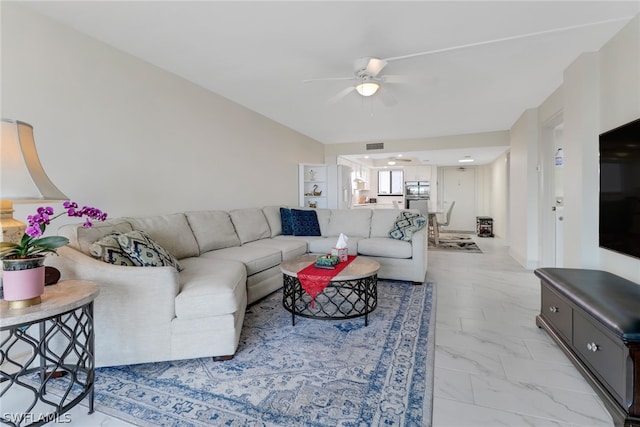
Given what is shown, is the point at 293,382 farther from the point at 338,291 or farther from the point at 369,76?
the point at 369,76

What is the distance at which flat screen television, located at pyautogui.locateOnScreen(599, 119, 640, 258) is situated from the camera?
6.56 feet

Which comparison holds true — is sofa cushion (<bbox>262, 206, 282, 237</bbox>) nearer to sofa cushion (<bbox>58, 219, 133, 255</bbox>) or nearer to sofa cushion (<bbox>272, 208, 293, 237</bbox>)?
sofa cushion (<bbox>272, 208, 293, 237</bbox>)

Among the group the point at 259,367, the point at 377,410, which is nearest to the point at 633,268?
the point at 377,410

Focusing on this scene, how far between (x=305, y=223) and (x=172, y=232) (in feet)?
6.90

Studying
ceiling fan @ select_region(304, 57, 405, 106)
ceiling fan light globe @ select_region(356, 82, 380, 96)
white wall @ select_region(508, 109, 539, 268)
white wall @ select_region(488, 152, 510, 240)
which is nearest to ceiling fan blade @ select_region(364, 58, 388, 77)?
ceiling fan @ select_region(304, 57, 405, 106)

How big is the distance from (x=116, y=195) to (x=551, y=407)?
3425 mm

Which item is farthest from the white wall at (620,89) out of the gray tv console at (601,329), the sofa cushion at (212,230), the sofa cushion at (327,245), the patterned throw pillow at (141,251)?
the sofa cushion at (212,230)

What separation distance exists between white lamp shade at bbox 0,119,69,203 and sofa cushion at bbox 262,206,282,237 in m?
3.04

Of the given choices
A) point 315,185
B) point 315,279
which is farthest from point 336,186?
point 315,279

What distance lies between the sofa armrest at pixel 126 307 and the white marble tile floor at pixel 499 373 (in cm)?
36

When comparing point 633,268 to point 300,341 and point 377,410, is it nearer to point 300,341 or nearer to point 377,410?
point 377,410

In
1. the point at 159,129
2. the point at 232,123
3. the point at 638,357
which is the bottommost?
the point at 638,357

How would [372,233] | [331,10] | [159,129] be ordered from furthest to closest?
[372,233] → [159,129] → [331,10]

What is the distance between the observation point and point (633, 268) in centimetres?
218
